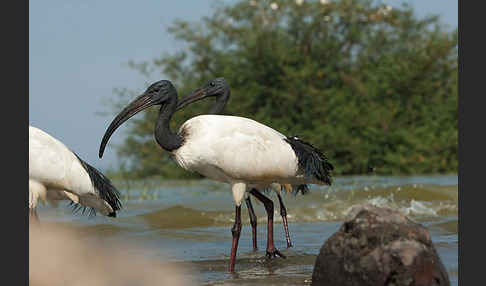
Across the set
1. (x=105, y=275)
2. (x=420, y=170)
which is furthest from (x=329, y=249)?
(x=420, y=170)

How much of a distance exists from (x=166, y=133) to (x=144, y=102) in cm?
50

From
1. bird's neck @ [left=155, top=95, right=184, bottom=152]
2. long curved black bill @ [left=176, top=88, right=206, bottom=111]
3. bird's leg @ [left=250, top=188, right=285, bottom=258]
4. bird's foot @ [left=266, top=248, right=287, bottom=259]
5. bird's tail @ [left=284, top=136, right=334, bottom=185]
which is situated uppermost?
long curved black bill @ [left=176, top=88, right=206, bottom=111]

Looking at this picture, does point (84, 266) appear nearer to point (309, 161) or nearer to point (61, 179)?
point (61, 179)

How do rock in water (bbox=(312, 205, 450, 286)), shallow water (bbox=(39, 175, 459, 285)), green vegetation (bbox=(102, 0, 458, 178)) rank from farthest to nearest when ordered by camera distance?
1. green vegetation (bbox=(102, 0, 458, 178))
2. shallow water (bbox=(39, 175, 459, 285))
3. rock in water (bbox=(312, 205, 450, 286))

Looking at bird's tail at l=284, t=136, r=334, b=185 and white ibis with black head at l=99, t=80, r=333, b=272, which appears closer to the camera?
white ibis with black head at l=99, t=80, r=333, b=272

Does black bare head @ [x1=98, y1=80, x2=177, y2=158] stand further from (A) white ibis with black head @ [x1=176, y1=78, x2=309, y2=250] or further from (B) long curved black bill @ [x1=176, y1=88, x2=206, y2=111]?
(B) long curved black bill @ [x1=176, y1=88, x2=206, y2=111]

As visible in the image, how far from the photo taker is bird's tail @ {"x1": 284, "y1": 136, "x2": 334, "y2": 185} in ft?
22.8

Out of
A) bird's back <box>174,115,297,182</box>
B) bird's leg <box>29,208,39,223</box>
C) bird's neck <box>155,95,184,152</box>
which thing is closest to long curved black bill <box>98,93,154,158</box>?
bird's neck <box>155,95,184,152</box>

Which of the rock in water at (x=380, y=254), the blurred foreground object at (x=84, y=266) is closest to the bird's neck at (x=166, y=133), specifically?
the blurred foreground object at (x=84, y=266)

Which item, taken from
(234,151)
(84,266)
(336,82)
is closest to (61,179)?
(84,266)

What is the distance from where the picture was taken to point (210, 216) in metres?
11.2

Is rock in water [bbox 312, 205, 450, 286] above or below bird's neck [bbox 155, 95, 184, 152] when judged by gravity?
below

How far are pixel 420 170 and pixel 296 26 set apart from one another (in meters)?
5.34

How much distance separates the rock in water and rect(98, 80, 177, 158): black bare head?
2950 mm
